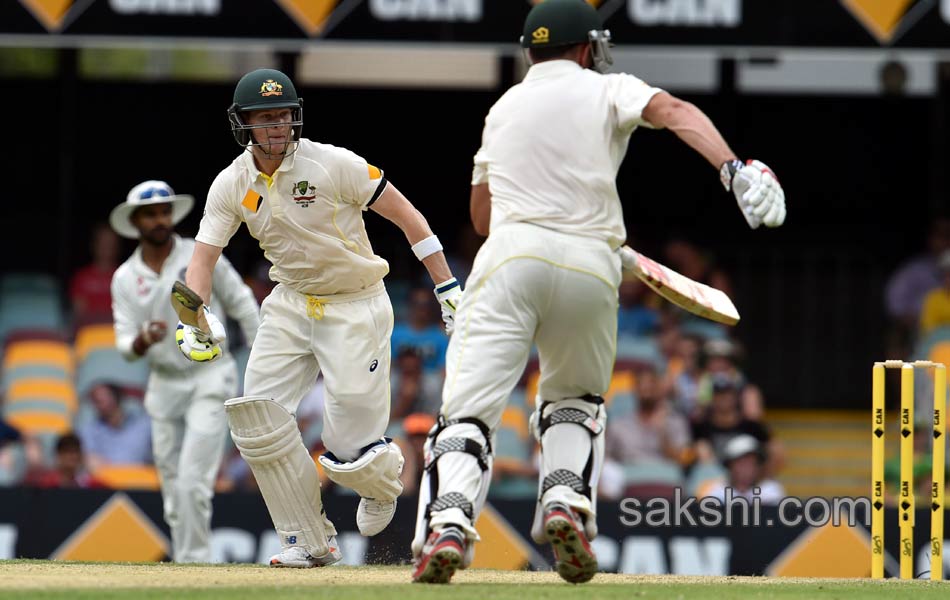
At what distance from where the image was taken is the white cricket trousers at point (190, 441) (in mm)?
8477

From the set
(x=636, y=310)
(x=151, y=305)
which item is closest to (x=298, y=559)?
(x=151, y=305)

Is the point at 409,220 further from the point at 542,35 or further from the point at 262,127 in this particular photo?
the point at 542,35

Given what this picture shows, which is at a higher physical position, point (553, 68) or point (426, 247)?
point (553, 68)

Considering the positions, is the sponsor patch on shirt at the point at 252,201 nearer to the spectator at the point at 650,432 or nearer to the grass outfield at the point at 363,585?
the grass outfield at the point at 363,585

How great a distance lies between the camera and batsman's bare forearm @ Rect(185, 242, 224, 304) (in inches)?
247

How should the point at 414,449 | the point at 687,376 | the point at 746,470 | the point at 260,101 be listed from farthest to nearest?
the point at 687,376, the point at 746,470, the point at 414,449, the point at 260,101

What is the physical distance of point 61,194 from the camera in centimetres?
1350

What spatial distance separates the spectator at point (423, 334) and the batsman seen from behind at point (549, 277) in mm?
6097

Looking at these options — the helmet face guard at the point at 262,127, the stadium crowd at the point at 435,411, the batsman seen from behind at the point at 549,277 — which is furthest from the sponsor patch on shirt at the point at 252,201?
the stadium crowd at the point at 435,411

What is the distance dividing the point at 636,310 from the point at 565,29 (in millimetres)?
7186

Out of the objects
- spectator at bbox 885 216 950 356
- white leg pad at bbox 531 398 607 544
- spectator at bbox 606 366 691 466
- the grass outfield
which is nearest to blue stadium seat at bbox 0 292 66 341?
spectator at bbox 606 366 691 466

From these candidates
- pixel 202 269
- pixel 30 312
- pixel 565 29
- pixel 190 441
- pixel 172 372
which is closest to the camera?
pixel 565 29

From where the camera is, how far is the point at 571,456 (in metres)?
5.36

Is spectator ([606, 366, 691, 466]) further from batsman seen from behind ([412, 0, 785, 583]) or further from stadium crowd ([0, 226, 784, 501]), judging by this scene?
batsman seen from behind ([412, 0, 785, 583])
